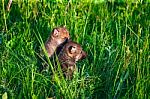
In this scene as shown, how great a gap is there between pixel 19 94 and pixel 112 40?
5.29ft

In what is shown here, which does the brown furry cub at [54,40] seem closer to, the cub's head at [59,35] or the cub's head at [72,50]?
the cub's head at [59,35]

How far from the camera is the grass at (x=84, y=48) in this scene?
4.66 metres

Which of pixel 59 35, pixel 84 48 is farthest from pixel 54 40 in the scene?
pixel 84 48

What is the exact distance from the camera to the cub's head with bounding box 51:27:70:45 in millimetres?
5285

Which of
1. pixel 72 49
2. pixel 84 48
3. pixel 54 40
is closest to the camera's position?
pixel 72 49

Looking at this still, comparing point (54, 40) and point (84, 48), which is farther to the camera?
point (84, 48)

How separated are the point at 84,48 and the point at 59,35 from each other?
0.52 meters

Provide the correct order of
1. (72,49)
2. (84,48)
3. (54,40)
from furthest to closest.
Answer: (84,48) < (54,40) < (72,49)

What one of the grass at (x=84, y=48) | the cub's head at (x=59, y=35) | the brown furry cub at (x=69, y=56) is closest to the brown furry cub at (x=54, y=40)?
the cub's head at (x=59, y=35)

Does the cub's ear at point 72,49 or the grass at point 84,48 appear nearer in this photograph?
the grass at point 84,48

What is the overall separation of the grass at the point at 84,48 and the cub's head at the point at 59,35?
201 mm

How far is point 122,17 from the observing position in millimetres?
6672

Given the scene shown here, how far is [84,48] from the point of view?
5.71m

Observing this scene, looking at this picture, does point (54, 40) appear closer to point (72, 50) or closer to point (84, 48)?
point (72, 50)
